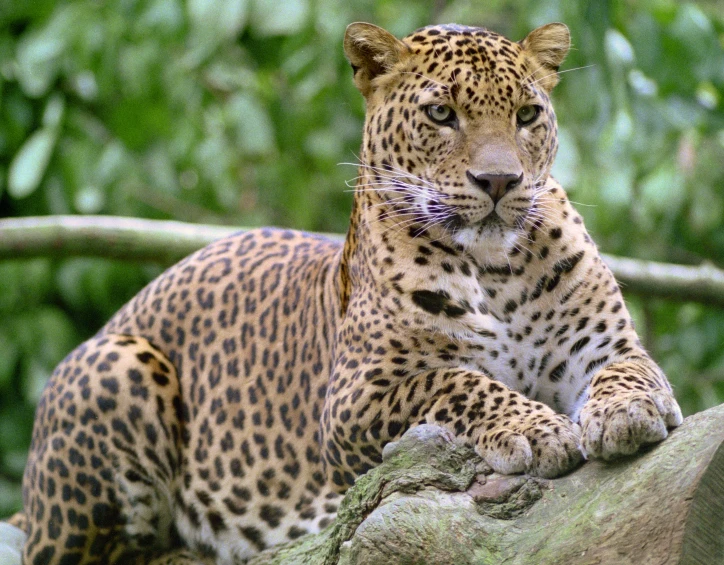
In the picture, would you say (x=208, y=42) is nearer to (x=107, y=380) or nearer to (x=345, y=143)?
(x=345, y=143)

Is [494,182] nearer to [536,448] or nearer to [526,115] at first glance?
[526,115]

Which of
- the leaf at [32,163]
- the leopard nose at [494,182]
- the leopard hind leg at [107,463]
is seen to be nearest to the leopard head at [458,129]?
the leopard nose at [494,182]

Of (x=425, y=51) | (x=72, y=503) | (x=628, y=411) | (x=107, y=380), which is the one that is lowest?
(x=72, y=503)

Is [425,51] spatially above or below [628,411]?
above

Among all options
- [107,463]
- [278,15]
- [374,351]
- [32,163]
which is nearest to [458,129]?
[374,351]

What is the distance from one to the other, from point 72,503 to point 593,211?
7571mm

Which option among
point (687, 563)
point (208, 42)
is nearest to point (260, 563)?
point (687, 563)

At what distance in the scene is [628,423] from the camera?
4336mm

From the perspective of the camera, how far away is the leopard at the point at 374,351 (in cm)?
573

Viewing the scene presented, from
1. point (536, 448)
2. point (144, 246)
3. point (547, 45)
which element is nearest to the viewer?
point (536, 448)

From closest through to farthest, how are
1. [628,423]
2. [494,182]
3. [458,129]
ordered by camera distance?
[628,423]
[494,182]
[458,129]

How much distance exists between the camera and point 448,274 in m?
6.12

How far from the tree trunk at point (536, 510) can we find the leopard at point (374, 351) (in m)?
0.15

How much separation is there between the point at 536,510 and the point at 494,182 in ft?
6.08
